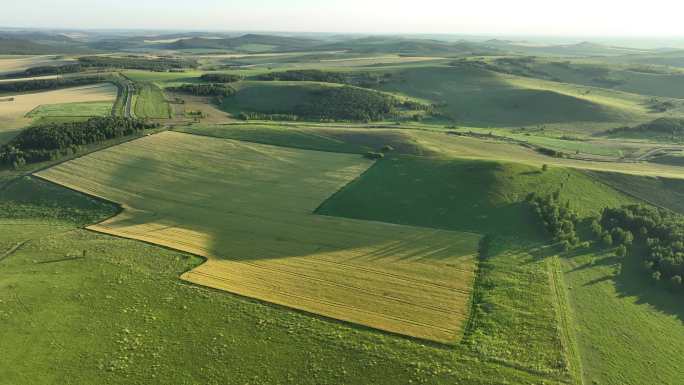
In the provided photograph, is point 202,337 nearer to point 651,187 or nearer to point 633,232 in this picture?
point 633,232

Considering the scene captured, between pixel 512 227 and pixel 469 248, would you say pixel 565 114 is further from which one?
pixel 469 248

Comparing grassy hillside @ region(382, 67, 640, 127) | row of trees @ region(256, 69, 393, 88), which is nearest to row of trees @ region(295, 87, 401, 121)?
grassy hillside @ region(382, 67, 640, 127)

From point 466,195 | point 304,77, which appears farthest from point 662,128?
point 304,77

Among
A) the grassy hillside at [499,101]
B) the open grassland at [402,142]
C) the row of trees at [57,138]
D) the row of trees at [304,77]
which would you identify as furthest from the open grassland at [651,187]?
the row of trees at [304,77]

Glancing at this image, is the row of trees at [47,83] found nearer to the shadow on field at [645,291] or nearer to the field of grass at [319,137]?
the field of grass at [319,137]

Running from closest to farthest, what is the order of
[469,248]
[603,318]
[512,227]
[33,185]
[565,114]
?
[603,318]
[469,248]
[512,227]
[33,185]
[565,114]

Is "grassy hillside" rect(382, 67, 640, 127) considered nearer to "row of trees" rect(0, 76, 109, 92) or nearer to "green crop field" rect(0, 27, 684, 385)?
"green crop field" rect(0, 27, 684, 385)

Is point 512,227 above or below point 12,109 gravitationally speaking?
below

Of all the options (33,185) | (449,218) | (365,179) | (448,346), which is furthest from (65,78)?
(448,346)
